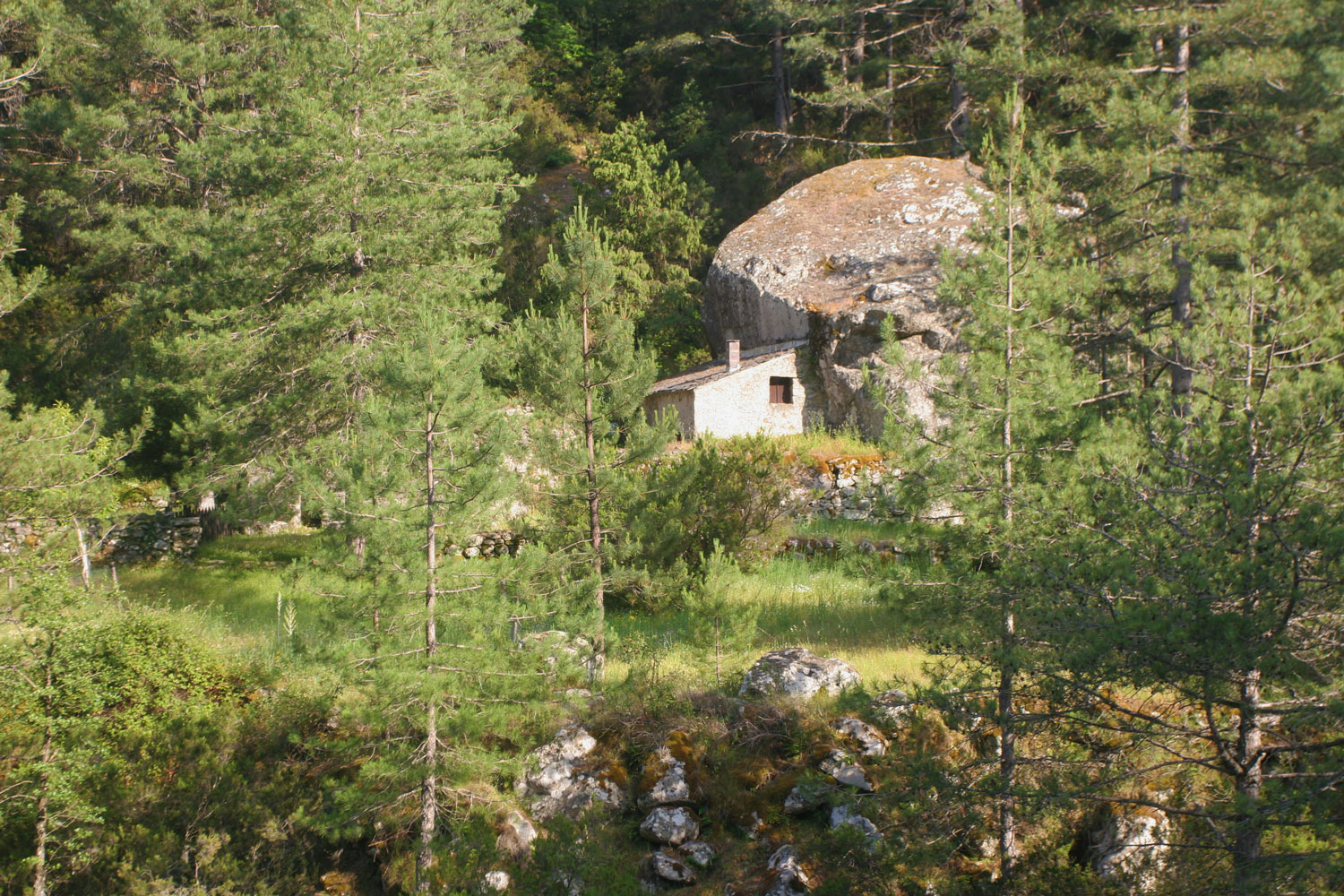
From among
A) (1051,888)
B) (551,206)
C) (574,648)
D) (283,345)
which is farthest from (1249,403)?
(551,206)

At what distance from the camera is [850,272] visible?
73.3 ft

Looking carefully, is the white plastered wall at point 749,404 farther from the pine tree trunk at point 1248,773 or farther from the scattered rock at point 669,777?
the pine tree trunk at point 1248,773

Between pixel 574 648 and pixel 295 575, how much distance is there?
3043mm

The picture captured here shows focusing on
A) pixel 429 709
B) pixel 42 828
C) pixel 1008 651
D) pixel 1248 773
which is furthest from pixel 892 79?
pixel 42 828

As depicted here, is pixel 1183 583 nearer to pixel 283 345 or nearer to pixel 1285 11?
pixel 1285 11

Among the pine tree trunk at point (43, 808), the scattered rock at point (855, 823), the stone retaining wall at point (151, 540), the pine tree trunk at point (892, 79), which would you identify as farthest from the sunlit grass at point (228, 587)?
the pine tree trunk at point (892, 79)

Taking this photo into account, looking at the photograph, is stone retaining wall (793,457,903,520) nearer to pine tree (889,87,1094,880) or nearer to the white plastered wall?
the white plastered wall

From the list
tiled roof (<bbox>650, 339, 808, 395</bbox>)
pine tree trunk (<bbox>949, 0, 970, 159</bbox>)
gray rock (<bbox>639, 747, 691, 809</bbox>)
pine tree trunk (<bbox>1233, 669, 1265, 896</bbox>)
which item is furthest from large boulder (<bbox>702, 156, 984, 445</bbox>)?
pine tree trunk (<bbox>1233, 669, 1265, 896</bbox>)

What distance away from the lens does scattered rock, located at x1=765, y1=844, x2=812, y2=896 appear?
309 inches

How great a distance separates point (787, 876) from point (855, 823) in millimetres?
798

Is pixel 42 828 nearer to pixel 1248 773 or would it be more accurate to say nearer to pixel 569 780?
pixel 569 780

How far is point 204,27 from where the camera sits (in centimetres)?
2048

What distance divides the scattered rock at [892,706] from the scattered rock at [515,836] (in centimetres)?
348

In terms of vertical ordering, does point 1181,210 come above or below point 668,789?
above
